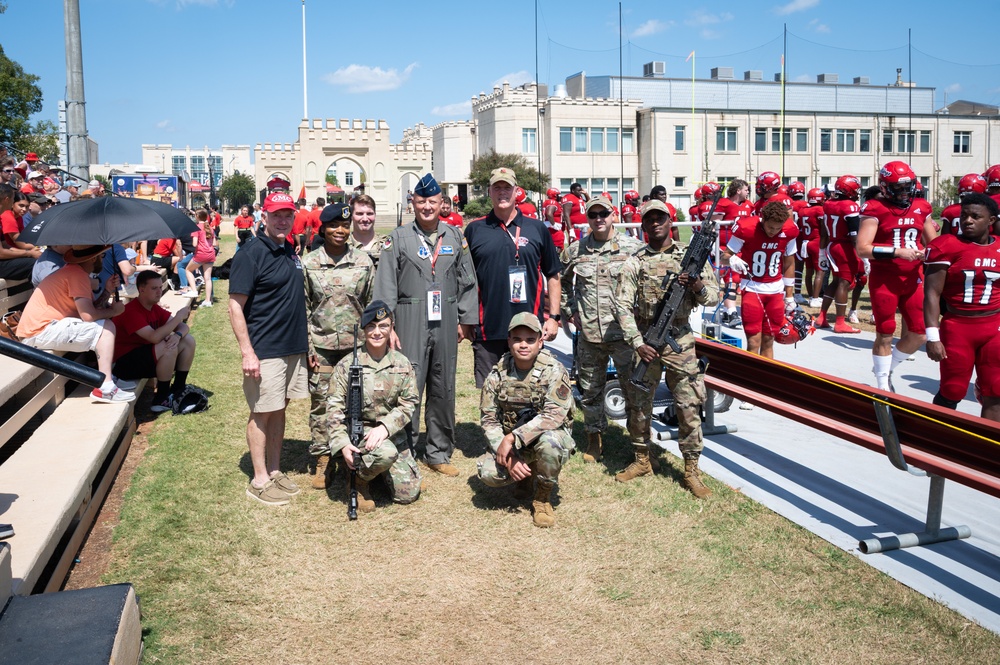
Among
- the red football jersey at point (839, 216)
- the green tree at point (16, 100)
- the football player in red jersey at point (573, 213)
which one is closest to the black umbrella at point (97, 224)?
the red football jersey at point (839, 216)

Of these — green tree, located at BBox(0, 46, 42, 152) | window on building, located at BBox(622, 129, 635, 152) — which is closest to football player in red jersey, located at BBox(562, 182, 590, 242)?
green tree, located at BBox(0, 46, 42, 152)

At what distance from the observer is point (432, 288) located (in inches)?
233

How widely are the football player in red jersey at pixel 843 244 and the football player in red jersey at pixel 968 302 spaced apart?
5883 mm

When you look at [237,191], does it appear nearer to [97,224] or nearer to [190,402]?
[190,402]

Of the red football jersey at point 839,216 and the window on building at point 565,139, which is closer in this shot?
the red football jersey at point 839,216

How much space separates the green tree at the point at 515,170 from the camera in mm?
59781

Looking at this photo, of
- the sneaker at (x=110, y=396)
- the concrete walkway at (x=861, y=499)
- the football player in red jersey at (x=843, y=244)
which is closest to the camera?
the concrete walkway at (x=861, y=499)

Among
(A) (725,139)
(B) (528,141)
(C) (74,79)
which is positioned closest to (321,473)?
(C) (74,79)

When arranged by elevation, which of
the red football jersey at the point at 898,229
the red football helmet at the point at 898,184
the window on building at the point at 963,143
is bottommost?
the red football jersey at the point at 898,229

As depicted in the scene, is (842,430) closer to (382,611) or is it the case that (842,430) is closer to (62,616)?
(382,611)

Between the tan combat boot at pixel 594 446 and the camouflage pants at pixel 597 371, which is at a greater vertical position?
the camouflage pants at pixel 597 371

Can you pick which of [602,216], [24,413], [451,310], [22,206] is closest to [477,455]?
[451,310]

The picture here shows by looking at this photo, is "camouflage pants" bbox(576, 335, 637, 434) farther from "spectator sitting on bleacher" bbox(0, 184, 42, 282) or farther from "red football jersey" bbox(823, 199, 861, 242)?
"red football jersey" bbox(823, 199, 861, 242)

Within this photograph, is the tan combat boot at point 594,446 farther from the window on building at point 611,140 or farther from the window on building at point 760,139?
the window on building at point 760,139
